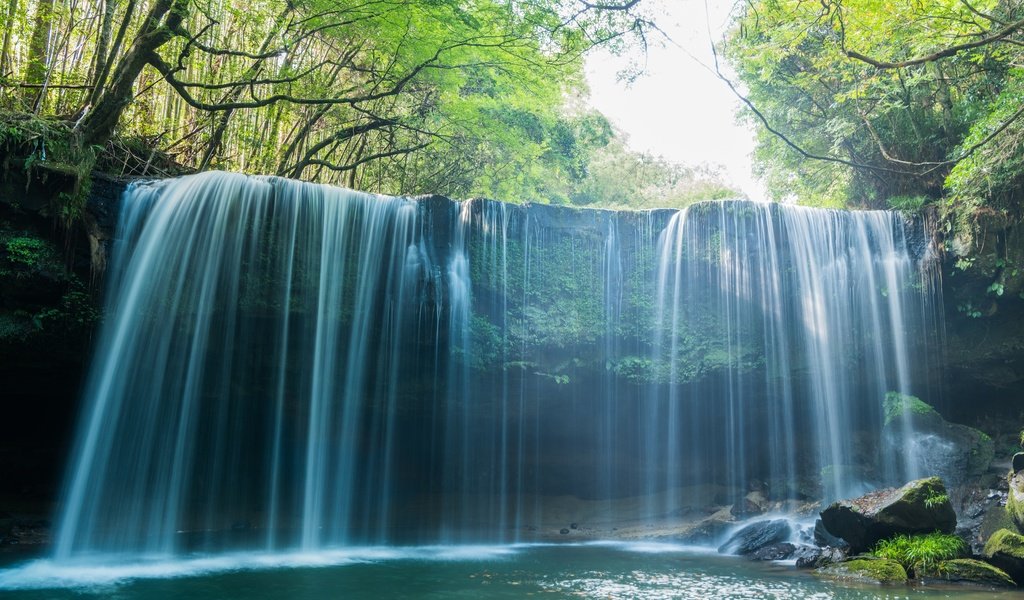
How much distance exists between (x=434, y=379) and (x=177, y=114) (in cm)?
785

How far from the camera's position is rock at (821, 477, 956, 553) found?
885 centimetres

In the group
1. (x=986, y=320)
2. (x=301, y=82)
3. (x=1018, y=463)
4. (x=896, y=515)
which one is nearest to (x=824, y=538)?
(x=896, y=515)

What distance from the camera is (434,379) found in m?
12.4

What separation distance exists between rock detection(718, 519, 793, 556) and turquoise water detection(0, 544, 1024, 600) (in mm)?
571

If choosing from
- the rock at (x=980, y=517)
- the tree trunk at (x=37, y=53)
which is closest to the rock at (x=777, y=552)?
the rock at (x=980, y=517)

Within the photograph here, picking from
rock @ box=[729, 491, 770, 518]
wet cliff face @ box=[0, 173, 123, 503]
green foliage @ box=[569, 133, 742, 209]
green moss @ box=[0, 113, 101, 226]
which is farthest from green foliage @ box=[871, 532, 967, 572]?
green foliage @ box=[569, 133, 742, 209]

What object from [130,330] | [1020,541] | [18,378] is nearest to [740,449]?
[1020,541]

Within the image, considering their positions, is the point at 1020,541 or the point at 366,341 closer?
the point at 1020,541

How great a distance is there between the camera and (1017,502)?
28.6 feet

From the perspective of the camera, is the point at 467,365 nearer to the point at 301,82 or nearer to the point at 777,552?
the point at 777,552

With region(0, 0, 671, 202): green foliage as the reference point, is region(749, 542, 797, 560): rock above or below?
below

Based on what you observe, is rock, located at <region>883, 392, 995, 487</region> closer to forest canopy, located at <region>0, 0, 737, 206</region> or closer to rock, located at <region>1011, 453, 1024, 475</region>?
rock, located at <region>1011, 453, 1024, 475</region>

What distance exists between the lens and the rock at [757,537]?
10.7m

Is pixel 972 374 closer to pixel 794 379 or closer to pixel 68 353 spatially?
pixel 794 379
